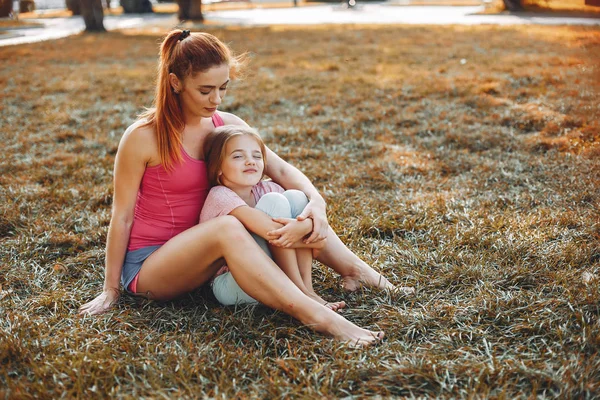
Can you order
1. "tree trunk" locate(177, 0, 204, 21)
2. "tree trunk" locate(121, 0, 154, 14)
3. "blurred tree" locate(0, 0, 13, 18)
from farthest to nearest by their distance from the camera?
1. "tree trunk" locate(121, 0, 154, 14)
2. "blurred tree" locate(0, 0, 13, 18)
3. "tree trunk" locate(177, 0, 204, 21)

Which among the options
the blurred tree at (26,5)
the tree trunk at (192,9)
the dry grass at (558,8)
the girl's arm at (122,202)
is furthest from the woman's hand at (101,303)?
the blurred tree at (26,5)

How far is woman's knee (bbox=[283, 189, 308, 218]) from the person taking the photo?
2871mm

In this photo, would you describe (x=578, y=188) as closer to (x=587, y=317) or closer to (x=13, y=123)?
(x=587, y=317)

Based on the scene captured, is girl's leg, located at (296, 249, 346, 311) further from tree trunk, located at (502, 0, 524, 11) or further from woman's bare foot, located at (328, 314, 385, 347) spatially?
tree trunk, located at (502, 0, 524, 11)

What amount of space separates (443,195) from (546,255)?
1.15 meters

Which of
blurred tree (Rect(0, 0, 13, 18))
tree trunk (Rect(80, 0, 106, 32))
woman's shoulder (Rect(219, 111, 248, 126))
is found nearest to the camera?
woman's shoulder (Rect(219, 111, 248, 126))

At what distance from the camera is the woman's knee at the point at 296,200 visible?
2871 millimetres

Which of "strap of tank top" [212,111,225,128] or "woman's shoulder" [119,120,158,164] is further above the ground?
"strap of tank top" [212,111,225,128]

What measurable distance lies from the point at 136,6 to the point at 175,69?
27.1 m

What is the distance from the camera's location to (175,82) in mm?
2727

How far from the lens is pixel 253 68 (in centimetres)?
977

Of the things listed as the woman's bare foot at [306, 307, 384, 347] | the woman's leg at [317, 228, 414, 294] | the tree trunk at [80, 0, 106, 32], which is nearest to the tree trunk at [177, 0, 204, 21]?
the tree trunk at [80, 0, 106, 32]

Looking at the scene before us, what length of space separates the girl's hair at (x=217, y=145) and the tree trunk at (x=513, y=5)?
781 inches

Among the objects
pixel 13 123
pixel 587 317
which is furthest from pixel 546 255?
pixel 13 123
